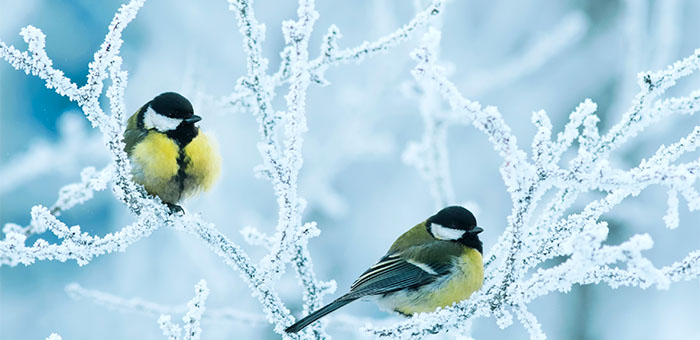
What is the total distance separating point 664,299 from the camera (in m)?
7.23

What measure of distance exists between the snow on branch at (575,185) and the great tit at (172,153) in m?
1.41

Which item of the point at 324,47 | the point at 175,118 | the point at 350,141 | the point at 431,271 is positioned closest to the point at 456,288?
the point at 431,271

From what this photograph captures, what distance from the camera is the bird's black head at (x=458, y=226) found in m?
3.31

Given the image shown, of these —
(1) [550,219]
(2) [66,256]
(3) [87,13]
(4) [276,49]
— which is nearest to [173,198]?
(2) [66,256]

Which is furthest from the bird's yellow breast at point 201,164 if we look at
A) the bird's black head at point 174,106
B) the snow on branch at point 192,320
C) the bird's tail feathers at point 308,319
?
the snow on branch at point 192,320

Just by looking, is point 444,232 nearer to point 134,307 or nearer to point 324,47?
point 324,47

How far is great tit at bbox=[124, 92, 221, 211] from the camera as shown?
Answer: 3.06 metres

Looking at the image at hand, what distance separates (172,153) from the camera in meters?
3.12

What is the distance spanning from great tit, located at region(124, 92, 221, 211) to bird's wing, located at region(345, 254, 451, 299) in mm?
791

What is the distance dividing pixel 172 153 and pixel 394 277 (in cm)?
107

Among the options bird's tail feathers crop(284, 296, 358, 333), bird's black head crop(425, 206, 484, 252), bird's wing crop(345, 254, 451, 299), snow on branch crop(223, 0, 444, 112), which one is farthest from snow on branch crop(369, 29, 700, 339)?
bird's black head crop(425, 206, 484, 252)

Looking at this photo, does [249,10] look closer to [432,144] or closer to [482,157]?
[432,144]

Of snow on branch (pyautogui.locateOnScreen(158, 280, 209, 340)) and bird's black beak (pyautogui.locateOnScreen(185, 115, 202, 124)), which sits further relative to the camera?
bird's black beak (pyautogui.locateOnScreen(185, 115, 202, 124))

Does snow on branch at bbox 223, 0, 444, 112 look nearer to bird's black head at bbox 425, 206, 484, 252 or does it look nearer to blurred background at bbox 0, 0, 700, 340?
bird's black head at bbox 425, 206, 484, 252
